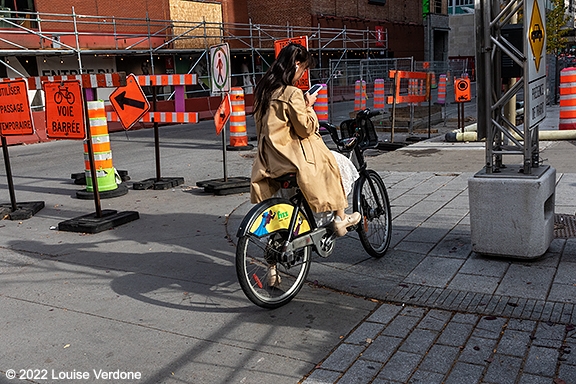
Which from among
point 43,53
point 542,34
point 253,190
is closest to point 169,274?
point 253,190

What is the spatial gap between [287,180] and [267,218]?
400mm

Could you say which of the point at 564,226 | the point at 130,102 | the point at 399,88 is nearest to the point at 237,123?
the point at 399,88

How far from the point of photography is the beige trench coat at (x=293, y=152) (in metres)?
4.48

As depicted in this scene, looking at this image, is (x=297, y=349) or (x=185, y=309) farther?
(x=185, y=309)

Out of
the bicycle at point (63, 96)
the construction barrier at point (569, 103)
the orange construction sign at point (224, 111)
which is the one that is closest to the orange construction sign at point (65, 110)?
the bicycle at point (63, 96)

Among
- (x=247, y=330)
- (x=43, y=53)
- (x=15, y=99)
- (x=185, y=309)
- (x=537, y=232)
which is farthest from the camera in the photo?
(x=43, y=53)

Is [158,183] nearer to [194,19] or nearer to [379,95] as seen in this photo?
[379,95]

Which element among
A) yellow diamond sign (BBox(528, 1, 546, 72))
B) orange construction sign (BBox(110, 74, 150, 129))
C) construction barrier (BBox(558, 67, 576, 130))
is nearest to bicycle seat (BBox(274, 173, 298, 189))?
yellow diamond sign (BBox(528, 1, 546, 72))

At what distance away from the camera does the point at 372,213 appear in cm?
558

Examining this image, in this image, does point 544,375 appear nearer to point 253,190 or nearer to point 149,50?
point 253,190

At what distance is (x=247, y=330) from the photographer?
13.9 feet

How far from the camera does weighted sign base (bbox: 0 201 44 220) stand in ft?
26.3

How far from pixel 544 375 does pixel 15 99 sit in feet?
23.4

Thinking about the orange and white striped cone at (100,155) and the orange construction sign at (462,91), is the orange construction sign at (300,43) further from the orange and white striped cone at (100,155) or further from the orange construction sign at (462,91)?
the orange and white striped cone at (100,155)
